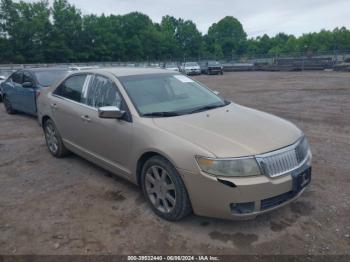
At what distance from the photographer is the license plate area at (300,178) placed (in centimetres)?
305

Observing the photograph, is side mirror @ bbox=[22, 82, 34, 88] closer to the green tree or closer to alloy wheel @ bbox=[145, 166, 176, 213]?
alloy wheel @ bbox=[145, 166, 176, 213]

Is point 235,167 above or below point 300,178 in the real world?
above

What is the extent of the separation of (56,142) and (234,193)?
3.62 metres

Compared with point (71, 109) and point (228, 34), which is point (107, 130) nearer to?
point (71, 109)

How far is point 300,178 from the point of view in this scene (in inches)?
123

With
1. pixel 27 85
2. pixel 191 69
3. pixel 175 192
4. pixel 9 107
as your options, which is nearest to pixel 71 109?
pixel 175 192

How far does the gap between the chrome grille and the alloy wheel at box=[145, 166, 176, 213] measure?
94cm

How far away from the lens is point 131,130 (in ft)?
11.6

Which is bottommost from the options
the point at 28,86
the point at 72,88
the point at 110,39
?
the point at 28,86

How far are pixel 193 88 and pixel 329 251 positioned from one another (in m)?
2.63

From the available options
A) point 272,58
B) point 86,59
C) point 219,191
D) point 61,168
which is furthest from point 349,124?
point 86,59

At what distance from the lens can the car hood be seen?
2939mm

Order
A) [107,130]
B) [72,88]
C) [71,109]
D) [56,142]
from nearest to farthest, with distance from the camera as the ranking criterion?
[107,130]
[71,109]
[72,88]
[56,142]

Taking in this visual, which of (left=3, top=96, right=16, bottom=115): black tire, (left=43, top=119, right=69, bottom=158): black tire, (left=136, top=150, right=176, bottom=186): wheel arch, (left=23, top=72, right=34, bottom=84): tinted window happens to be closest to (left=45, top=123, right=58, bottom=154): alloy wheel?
(left=43, top=119, right=69, bottom=158): black tire
